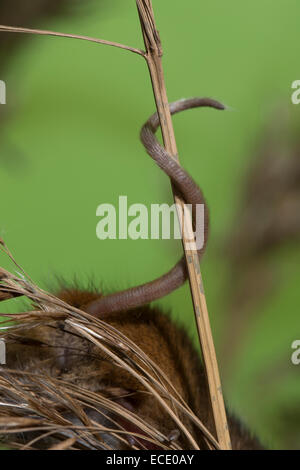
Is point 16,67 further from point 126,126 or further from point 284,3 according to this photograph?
point 284,3

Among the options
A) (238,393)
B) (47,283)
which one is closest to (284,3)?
(47,283)

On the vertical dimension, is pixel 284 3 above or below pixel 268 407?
above

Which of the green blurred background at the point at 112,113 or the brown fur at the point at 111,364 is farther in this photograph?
the green blurred background at the point at 112,113

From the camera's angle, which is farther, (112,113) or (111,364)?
(112,113)

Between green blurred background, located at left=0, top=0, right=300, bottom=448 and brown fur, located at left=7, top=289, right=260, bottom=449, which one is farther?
green blurred background, located at left=0, top=0, right=300, bottom=448

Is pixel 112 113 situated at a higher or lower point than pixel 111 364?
higher

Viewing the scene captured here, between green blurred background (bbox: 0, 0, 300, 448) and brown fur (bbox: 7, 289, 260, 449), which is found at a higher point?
green blurred background (bbox: 0, 0, 300, 448)

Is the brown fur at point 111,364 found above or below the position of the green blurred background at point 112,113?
below
